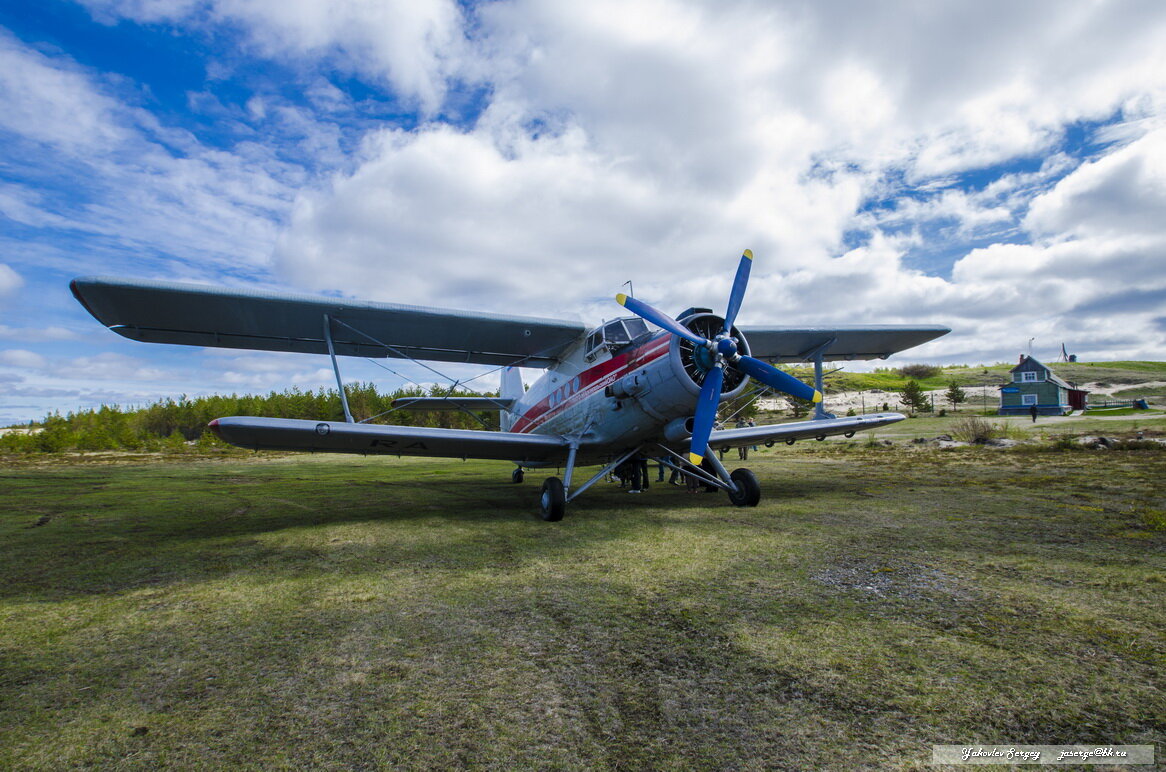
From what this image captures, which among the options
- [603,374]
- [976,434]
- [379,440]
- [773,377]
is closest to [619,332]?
[603,374]

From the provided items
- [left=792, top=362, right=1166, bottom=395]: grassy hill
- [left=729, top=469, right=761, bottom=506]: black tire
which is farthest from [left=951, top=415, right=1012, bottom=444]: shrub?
[left=792, top=362, right=1166, bottom=395]: grassy hill

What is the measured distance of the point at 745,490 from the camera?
8.13 m

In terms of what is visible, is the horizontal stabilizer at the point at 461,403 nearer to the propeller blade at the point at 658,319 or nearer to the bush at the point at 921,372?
the propeller blade at the point at 658,319

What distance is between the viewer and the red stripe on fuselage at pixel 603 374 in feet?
24.6

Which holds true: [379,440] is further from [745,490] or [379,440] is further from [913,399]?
[913,399]

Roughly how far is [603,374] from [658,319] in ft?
5.85

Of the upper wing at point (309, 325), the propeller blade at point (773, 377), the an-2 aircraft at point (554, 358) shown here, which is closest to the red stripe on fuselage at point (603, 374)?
the an-2 aircraft at point (554, 358)

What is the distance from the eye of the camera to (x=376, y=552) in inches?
217

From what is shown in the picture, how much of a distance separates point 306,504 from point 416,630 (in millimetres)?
7630

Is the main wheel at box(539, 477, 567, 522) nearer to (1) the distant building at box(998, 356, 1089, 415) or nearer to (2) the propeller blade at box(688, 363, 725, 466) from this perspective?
(2) the propeller blade at box(688, 363, 725, 466)

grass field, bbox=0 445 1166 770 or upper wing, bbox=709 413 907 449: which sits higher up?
upper wing, bbox=709 413 907 449

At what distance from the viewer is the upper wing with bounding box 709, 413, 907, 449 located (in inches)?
384

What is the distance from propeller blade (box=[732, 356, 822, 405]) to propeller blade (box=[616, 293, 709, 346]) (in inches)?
27.3

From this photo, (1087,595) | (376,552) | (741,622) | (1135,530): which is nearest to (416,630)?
(741,622)
